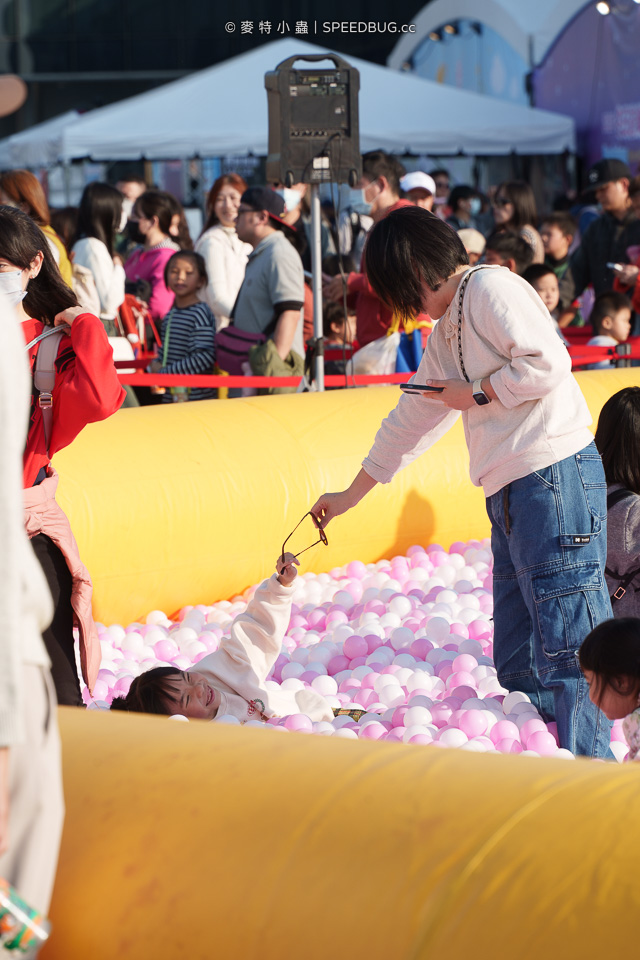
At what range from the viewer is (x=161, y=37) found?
2530 cm

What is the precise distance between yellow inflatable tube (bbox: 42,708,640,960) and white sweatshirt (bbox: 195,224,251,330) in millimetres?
5112

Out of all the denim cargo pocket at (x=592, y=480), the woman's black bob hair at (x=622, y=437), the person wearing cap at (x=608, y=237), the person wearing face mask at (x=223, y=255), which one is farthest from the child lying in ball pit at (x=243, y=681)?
the person wearing cap at (x=608, y=237)

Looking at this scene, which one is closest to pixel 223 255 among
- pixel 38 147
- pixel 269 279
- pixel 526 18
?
pixel 269 279

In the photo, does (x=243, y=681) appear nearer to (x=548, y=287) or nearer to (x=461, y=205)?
(x=548, y=287)

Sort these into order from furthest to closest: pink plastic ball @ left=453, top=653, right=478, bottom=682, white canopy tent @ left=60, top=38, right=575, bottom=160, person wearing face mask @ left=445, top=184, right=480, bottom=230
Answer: white canopy tent @ left=60, top=38, right=575, bottom=160, person wearing face mask @ left=445, top=184, right=480, bottom=230, pink plastic ball @ left=453, top=653, right=478, bottom=682

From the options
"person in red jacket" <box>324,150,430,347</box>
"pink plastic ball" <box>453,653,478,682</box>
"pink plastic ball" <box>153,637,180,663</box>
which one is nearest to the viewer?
"pink plastic ball" <box>453,653,478,682</box>

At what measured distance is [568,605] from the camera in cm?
280

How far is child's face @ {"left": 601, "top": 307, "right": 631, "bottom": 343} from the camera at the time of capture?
281 inches

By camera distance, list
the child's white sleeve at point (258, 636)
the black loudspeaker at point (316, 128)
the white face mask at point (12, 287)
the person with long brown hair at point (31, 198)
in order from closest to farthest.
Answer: the white face mask at point (12, 287) < the child's white sleeve at point (258, 636) < the person with long brown hair at point (31, 198) < the black loudspeaker at point (316, 128)

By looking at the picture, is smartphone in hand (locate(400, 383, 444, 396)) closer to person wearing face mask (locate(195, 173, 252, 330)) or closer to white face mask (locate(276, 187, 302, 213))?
person wearing face mask (locate(195, 173, 252, 330))

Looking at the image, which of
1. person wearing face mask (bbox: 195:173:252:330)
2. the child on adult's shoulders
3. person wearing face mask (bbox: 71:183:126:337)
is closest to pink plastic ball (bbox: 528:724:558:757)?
person wearing face mask (bbox: 71:183:126:337)

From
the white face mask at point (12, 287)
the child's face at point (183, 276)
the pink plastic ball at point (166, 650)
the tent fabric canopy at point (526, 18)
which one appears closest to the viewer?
the white face mask at point (12, 287)

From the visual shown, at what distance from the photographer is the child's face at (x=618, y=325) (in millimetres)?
7141

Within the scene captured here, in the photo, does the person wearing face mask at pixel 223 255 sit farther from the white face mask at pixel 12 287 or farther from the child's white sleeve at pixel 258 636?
the white face mask at pixel 12 287
